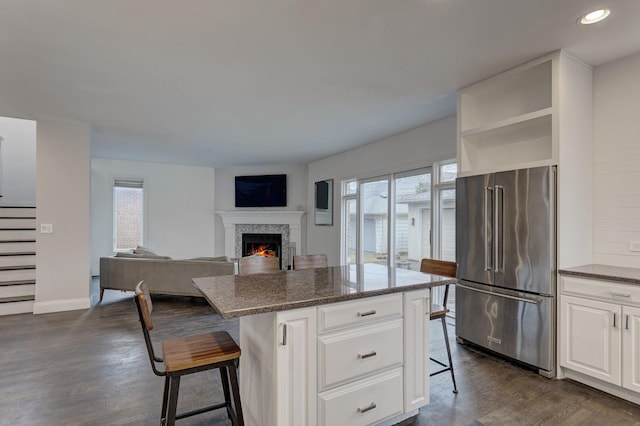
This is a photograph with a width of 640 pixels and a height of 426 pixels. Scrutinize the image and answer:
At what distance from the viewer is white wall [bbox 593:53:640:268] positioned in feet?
9.00

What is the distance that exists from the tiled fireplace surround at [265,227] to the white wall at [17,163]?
12.1ft

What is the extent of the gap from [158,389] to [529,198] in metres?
3.40

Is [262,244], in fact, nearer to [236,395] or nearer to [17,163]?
[17,163]

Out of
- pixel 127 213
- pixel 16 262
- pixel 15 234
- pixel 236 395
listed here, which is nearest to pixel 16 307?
pixel 16 262

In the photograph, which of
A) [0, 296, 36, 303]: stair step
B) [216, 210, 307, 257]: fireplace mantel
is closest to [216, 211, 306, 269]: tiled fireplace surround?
[216, 210, 307, 257]: fireplace mantel

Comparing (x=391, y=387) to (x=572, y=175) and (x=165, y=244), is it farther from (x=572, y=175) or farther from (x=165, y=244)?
(x=165, y=244)

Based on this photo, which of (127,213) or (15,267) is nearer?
(15,267)

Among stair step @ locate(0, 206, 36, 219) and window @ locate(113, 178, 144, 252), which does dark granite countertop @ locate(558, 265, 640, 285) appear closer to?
stair step @ locate(0, 206, 36, 219)

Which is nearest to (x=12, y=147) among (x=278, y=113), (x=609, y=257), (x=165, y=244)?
(x=165, y=244)

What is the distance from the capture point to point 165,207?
7758 mm

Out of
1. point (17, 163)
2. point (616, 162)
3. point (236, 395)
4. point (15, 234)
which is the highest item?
point (17, 163)

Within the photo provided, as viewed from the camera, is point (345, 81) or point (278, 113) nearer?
point (345, 81)

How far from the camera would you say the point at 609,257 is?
2885mm

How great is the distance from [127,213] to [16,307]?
3.21m
